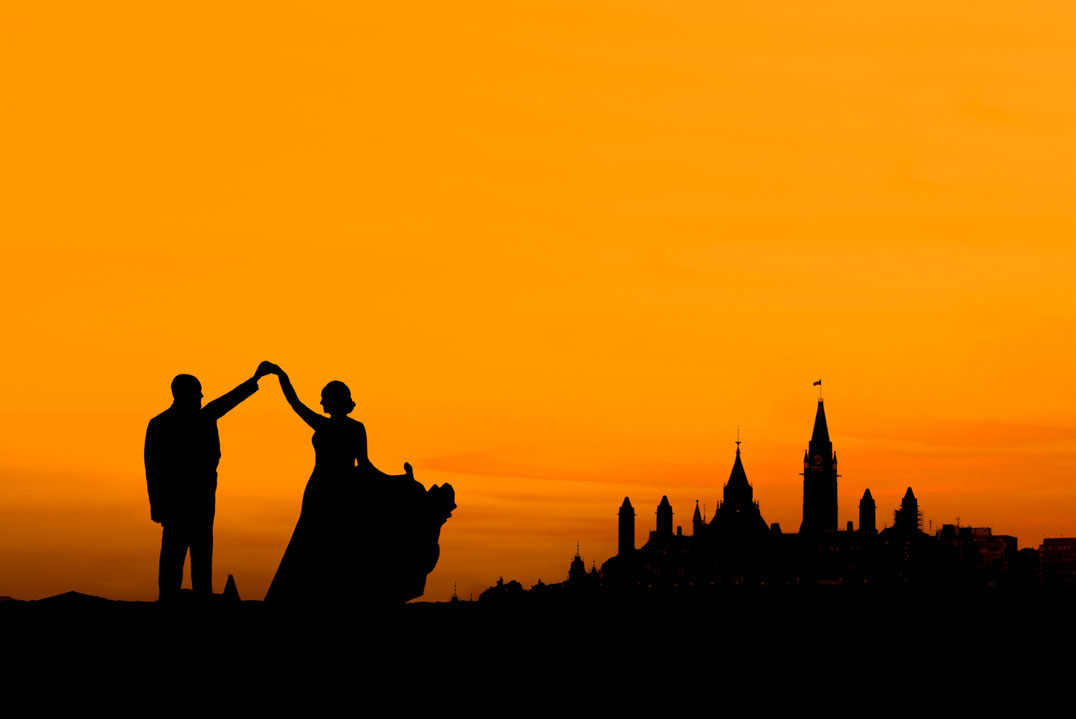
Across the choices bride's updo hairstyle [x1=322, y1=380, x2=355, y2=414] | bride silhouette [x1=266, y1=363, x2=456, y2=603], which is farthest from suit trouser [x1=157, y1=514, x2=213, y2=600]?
bride's updo hairstyle [x1=322, y1=380, x2=355, y2=414]

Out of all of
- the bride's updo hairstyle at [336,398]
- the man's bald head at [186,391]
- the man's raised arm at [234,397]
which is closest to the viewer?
the man's bald head at [186,391]

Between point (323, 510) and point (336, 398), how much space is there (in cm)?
108

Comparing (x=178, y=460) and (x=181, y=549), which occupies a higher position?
(x=178, y=460)

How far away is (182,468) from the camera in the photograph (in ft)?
48.7

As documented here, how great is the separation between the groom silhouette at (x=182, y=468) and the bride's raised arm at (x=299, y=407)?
0.46 metres

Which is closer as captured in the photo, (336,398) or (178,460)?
(178,460)

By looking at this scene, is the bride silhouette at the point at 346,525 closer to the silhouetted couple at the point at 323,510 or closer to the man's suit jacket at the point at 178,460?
the silhouetted couple at the point at 323,510

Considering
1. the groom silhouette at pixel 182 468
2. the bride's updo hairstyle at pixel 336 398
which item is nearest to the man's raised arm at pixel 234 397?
the groom silhouette at pixel 182 468

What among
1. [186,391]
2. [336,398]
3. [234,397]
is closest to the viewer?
[186,391]

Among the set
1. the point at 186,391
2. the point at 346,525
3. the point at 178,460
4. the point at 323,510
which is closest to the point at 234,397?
the point at 186,391

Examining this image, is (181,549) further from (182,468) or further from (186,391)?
(186,391)

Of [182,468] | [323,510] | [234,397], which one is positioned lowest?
[323,510]

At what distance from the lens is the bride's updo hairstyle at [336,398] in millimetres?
15516

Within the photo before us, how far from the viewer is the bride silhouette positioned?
15.6m
